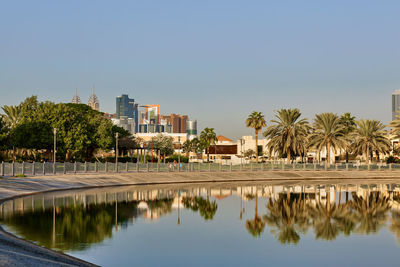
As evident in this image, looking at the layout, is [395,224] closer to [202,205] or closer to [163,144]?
[202,205]

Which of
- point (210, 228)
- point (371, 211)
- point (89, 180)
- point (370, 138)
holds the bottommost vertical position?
point (210, 228)

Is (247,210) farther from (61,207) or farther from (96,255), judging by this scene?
(96,255)

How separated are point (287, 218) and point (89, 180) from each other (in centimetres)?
2708

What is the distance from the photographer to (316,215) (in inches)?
1218

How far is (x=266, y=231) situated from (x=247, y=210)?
860 centimetres

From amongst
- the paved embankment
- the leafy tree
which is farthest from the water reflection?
the leafy tree

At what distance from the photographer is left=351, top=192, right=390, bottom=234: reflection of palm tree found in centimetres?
2686

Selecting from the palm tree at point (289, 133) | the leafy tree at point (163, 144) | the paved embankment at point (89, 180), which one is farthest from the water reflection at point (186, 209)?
the leafy tree at point (163, 144)

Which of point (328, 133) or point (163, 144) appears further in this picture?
point (163, 144)

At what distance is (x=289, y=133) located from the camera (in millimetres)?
83625

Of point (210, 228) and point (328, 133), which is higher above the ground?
point (328, 133)

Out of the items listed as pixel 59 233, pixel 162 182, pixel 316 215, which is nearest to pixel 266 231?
pixel 316 215

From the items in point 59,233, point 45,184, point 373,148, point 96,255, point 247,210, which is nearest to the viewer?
point 96,255

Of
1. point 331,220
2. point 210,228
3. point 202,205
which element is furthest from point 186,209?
point 331,220
